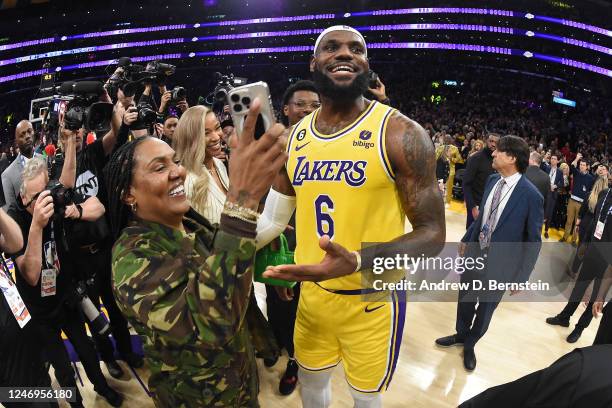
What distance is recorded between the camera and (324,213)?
199 cm

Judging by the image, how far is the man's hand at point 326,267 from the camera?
1414 millimetres

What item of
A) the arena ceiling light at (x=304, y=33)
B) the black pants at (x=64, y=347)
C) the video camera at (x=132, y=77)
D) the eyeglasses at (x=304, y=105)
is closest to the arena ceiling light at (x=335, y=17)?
the arena ceiling light at (x=304, y=33)

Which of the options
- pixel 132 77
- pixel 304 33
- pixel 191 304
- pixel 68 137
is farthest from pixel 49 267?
pixel 304 33

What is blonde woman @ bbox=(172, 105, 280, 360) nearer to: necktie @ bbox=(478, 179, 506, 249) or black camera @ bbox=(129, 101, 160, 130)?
black camera @ bbox=(129, 101, 160, 130)

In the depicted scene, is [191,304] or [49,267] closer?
[191,304]

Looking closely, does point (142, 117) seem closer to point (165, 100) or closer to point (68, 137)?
point (68, 137)

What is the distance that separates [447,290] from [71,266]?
13.1 ft

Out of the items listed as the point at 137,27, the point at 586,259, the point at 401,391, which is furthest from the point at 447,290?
the point at 137,27

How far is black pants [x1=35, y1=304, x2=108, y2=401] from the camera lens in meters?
2.55

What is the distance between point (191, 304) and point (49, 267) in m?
1.93

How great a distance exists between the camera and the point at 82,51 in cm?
3073

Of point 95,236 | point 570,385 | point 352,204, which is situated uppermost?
point 352,204

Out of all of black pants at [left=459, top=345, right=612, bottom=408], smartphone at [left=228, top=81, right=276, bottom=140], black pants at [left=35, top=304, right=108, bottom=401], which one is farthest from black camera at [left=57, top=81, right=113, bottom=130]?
black pants at [left=459, top=345, right=612, bottom=408]

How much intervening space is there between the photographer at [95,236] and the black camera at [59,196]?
366 mm
